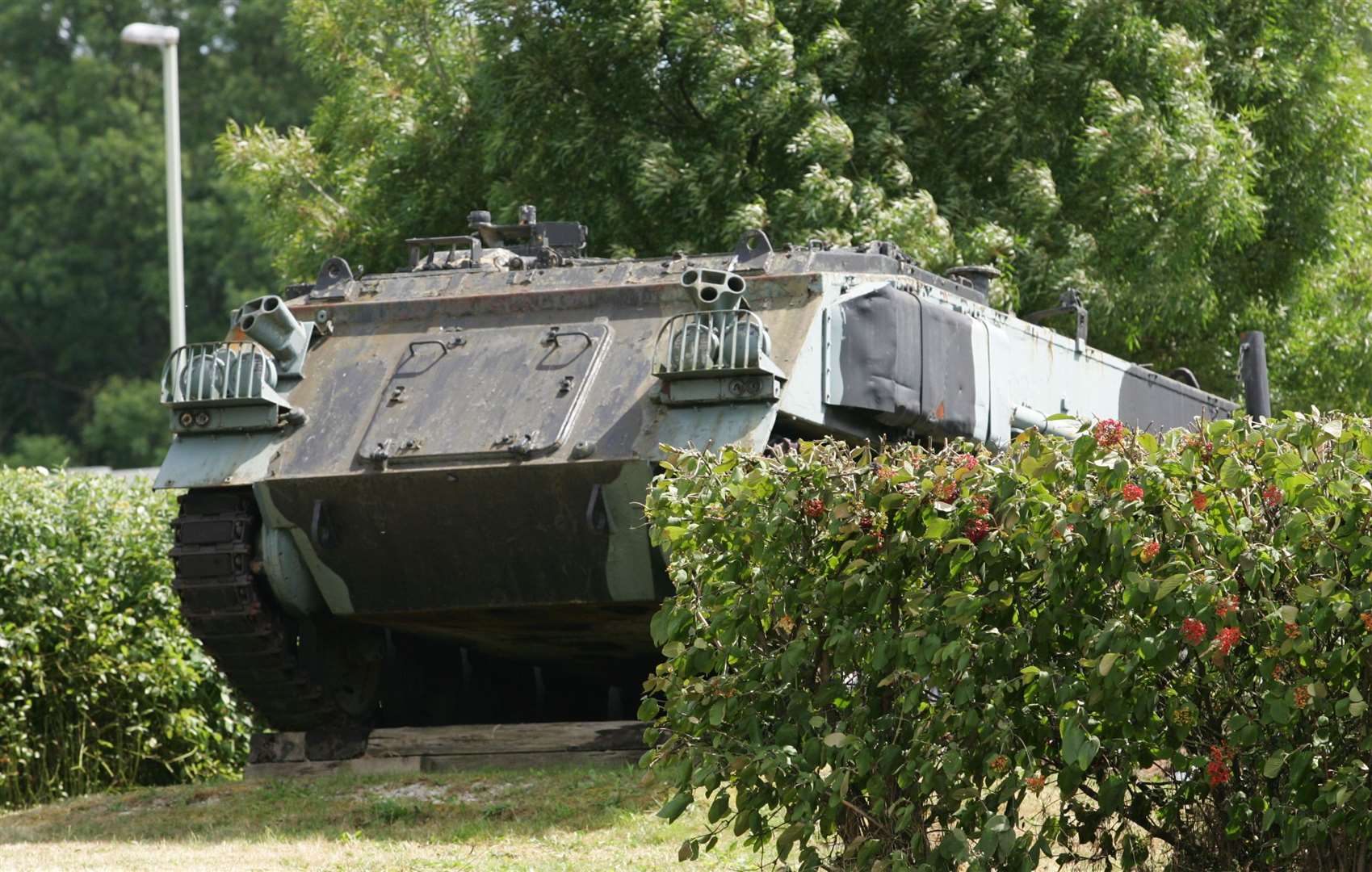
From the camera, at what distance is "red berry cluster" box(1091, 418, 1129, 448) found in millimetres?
5715

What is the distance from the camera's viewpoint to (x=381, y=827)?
876cm

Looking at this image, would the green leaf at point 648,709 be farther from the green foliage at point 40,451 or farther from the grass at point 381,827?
the green foliage at point 40,451

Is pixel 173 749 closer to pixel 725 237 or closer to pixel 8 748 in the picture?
pixel 8 748

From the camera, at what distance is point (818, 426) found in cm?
958

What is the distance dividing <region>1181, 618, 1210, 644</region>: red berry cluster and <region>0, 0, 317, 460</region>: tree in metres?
32.8

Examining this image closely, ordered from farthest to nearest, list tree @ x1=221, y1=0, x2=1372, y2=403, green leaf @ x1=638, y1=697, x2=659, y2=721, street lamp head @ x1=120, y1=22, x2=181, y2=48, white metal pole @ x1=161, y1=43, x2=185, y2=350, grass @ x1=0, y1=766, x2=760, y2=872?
white metal pole @ x1=161, y1=43, x2=185, y2=350 → street lamp head @ x1=120, y1=22, x2=181, y2=48 → tree @ x1=221, y1=0, x2=1372, y2=403 → grass @ x1=0, y1=766, x2=760, y2=872 → green leaf @ x1=638, y1=697, x2=659, y2=721

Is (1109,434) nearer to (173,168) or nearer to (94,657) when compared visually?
(94,657)

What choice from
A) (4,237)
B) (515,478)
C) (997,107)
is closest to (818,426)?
(515,478)

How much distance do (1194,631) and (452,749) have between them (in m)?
5.59

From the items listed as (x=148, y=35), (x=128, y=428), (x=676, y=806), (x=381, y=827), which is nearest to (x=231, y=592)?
(x=381, y=827)

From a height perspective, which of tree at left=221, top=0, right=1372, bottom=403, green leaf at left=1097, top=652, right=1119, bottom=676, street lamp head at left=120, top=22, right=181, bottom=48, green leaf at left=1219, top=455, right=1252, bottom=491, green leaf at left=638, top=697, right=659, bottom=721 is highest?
street lamp head at left=120, top=22, right=181, bottom=48

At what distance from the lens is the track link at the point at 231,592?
973cm

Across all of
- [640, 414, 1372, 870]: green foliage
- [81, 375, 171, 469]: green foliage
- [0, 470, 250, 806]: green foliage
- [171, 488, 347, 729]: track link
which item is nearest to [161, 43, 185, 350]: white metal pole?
[0, 470, 250, 806]: green foliage

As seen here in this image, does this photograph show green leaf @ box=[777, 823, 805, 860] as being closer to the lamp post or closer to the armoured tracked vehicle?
the armoured tracked vehicle
